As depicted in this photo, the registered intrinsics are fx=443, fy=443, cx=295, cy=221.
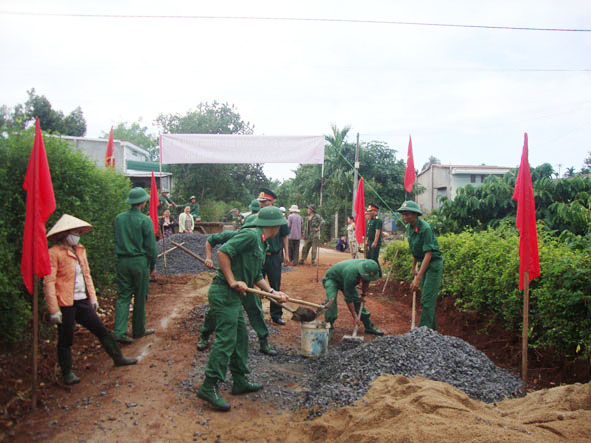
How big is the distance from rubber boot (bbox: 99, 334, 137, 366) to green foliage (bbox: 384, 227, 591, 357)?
4606 mm

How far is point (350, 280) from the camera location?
6176mm

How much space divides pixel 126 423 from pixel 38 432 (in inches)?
25.7

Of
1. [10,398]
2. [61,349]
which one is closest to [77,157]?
[61,349]

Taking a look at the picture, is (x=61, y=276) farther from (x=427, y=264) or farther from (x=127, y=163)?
(x=127, y=163)

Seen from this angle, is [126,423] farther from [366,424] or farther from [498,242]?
[498,242]

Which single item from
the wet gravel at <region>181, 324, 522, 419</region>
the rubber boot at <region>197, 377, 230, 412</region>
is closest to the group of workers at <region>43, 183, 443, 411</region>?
the rubber boot at <region>197, 377, 230, 412</region>

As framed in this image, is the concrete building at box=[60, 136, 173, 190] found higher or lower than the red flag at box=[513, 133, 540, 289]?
higher

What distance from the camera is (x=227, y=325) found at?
4059 mm

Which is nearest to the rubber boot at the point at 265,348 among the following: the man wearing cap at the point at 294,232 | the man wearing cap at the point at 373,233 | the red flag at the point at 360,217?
the red flag at the point at 360,217

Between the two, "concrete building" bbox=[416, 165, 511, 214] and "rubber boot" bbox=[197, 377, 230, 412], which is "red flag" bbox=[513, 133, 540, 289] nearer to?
"rubber boot" bbox=[197, 377, 230, 412]

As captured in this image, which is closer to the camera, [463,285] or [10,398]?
[10,398]

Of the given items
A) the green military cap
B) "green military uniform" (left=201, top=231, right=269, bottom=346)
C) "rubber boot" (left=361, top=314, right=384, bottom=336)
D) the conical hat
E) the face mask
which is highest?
the conical hat

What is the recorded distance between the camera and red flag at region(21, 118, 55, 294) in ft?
13.0

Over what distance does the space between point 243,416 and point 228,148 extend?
7232 mm
